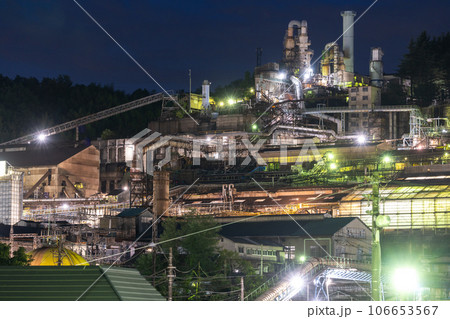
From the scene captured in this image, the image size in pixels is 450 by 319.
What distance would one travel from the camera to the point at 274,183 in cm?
8369

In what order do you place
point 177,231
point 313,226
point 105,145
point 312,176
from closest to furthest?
point 177,231
point 313,226
point 312,176
point 105,145

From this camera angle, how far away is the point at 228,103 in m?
114

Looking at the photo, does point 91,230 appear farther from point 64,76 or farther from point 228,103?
point 64,76

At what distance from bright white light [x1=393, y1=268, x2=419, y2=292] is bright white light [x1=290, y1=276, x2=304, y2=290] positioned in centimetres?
558

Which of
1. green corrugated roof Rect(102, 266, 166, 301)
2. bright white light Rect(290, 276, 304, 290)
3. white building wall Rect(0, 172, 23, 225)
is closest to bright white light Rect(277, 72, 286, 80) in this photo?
white building wall Rect(0, 172, 23, 225)

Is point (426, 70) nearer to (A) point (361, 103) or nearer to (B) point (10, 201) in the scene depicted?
(A) point (361, 103)

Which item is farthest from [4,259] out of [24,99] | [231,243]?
[24,99]

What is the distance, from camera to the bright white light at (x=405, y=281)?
46.2 meters

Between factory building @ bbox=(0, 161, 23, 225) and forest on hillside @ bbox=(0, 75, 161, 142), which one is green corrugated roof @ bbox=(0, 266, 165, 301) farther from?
forest on hillside @ bbox=(0, 75, 161, 142)

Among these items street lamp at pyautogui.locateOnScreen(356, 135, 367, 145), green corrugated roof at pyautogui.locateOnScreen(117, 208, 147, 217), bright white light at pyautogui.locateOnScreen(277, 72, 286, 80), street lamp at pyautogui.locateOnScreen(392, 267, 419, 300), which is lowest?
street lamp at pyautogui.locateOnScreen(392, 267, 419, 300)

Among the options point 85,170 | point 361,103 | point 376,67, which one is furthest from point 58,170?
point 376,67

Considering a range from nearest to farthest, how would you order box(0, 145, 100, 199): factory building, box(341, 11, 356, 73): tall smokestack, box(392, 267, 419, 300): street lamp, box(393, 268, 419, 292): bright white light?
box(392, 267, 419, 300): street lamp < box(393, 268, 419, 292): bright white light < box(0, 145, 100, 199): factory building < box(341, 11, 356, 73): tall smokestack

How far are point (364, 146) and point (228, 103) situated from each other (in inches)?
1115

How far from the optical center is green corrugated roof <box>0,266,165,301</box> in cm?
2552
